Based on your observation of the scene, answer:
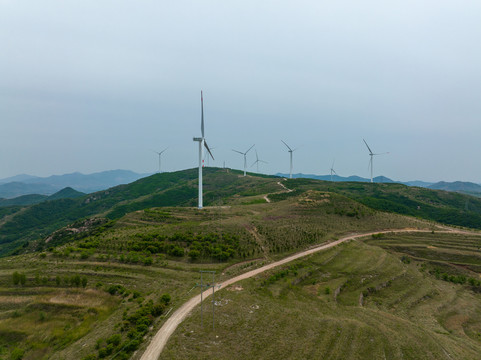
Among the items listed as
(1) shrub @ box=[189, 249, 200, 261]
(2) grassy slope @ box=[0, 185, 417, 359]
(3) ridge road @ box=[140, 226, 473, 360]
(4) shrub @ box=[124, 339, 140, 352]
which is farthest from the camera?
(1) shrub @ box=[189, 249, 200, 261]

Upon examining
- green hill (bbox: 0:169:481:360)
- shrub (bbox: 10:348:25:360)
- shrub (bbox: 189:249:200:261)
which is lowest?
shrub (bbox: 10:348:25:360)

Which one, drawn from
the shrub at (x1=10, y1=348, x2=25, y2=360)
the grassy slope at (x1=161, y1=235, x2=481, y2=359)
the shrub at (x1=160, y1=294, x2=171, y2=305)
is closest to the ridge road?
the grassy slope at (x1=161, y1=235, x2=481, y2=359)

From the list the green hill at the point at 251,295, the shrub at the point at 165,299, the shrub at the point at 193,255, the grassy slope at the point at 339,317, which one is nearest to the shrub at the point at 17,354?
the green hill at the point at 251,295

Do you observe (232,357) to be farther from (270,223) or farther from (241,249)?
(270,223)

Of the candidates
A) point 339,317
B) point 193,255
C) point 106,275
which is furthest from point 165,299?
point 339,317

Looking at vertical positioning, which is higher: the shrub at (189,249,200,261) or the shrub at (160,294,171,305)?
the shrub at (189,249,200,261)

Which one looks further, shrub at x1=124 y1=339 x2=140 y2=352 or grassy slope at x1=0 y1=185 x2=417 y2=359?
grassy slope at x1=0 y1=185 x2=417 y2=359

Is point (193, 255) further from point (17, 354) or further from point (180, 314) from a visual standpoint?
point (17, 354)

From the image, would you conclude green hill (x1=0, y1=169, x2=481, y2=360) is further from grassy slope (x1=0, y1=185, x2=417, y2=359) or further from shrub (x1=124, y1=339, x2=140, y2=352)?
grassy slope (x1=0, y1=185, x2=417, y2=359)

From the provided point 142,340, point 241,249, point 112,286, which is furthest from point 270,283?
point 112,286

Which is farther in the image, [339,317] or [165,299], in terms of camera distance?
[165,299]

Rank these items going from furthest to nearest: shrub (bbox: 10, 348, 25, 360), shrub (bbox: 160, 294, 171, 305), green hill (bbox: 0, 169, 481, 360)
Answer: shrub (bbox: 160, 294, 171, 305) → shrub (bbox: 10, 348, 25, 360) → green hill (bbox: 0, 169, 481, 360)
